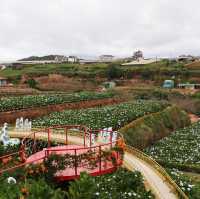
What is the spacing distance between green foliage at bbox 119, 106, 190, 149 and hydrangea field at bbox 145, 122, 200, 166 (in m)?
0.82

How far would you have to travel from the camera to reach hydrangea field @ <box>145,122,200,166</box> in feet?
86.0

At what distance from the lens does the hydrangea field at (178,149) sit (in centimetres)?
2622

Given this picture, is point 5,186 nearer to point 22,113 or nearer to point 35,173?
point 35,173

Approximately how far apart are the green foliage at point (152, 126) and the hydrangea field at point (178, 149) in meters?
0.82

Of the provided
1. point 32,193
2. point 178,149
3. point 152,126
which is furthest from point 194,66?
point 32,193

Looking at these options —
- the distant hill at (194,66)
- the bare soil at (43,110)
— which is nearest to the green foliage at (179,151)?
the bare soil at (43,110)

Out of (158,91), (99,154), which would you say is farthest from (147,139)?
(158,91)

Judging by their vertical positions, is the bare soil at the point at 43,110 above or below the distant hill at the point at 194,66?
below

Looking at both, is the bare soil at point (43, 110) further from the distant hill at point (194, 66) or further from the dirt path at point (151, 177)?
the distant hill at point (194, 66)

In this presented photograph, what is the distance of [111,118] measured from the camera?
31172 millimetres

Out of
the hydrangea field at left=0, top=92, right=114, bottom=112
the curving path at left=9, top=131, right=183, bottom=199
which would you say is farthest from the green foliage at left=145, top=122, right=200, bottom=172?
the hydrangea field at left=0, top=92, right=114, bottom=112

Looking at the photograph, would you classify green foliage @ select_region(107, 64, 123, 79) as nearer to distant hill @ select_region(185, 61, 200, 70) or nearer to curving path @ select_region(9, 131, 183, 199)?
distant hill @ select_region(185, 61, 200, 70)

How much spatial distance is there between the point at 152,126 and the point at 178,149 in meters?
5.65

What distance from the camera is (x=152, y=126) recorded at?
113 ft
